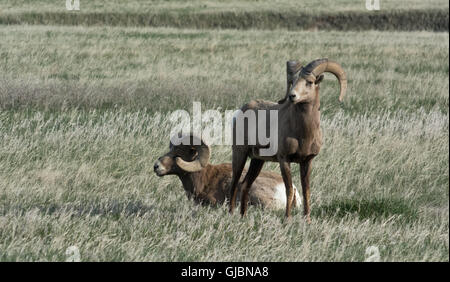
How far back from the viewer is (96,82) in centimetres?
2220

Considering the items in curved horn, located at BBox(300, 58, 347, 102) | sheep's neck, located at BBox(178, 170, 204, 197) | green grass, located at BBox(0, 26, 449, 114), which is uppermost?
curved horn, located at BBox(300, 58, 347, 102)

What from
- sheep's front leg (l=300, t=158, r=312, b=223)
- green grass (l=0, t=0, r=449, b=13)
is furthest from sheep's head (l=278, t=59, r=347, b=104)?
green grass (l=0, t=0, r=449, b=13)

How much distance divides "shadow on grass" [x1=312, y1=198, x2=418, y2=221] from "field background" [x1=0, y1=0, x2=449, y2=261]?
2 centimetres

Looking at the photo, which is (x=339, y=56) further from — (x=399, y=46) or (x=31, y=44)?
(x=31, y=44)

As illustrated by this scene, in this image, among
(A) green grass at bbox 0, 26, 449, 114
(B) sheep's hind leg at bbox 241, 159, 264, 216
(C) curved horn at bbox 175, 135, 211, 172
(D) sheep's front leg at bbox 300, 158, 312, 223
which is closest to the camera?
(D) sheep's front leg at bbox 300, 158, 312, 223

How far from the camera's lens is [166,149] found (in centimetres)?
1311

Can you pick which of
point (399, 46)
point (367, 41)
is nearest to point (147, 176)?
point (399, 46)

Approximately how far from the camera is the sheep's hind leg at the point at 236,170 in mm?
8961

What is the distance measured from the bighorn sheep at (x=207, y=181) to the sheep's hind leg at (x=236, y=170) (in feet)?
1.59

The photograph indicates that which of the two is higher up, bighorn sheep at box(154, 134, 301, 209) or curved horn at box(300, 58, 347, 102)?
curved horn at box(300, 58, 347, 102)

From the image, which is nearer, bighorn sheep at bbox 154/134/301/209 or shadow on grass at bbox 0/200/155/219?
shadow on grass at bbox 0/200/155/219

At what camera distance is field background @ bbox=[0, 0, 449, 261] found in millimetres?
8047

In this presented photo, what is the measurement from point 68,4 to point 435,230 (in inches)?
1792

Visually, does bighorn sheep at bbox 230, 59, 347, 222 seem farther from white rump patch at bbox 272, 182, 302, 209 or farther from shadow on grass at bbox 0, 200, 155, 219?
shadow on grass at bbox 0, 200, 155, 219
